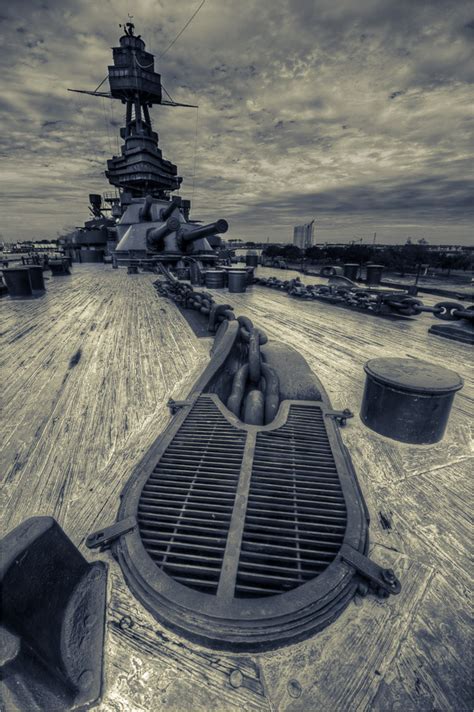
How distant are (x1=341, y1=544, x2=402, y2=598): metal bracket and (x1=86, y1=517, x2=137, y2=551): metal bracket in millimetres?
963

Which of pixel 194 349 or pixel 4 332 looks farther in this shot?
pixel 4 332

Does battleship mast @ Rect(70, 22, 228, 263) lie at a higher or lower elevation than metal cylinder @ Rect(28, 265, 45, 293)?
higher

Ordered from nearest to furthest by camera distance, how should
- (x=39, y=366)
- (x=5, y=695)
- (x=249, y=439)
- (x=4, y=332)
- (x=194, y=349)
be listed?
(x=5, y=695)
(x=249, y=439)
(x=39, y=366)
(x=194, y=349)
(x=4, y=332)

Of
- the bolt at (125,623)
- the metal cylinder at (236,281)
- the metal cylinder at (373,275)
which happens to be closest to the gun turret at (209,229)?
the metal cylinder at (236,281)

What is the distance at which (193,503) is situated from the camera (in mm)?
1570

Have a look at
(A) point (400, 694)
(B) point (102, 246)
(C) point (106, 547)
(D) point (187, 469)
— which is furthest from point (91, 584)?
(B) point (102, 246)

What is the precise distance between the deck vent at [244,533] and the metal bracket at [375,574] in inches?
1.2

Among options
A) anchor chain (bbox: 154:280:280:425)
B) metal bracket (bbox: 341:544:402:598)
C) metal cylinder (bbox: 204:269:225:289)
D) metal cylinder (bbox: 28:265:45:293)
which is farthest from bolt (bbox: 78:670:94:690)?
metal cylinder (bbox: 28:265:45:293)

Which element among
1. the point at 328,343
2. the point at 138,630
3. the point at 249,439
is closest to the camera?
the point at 138,630

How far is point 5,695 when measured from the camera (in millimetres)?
795

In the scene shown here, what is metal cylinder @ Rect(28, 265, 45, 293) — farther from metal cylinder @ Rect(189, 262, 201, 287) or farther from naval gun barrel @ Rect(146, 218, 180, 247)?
metal cylinder @ Rect(189, 262, 201, 287)

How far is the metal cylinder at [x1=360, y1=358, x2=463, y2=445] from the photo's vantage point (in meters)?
2.17

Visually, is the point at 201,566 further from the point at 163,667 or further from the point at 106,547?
the point at 106,547

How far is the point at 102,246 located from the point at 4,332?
66.2 ft
